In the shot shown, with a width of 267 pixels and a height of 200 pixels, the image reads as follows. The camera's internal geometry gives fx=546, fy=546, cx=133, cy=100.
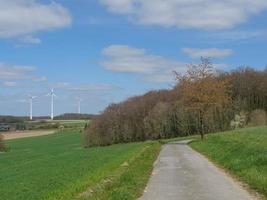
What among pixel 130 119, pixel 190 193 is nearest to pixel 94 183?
pixel 190 193

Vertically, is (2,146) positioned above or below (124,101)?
below

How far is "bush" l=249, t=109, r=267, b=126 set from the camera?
99519mm

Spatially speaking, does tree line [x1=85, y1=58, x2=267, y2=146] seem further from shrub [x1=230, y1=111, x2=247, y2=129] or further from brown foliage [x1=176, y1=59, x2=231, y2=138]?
brown foliage [x1=176, y1=59, x2=231, y2=138]

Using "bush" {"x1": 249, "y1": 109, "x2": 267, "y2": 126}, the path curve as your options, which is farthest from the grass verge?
"bush" {"x1": 249, "y1": 109, "x2": 267, "y2": 126}

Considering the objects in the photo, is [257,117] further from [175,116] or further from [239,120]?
[175,116]

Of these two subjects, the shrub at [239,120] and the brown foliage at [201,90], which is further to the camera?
the shrub at [239,120]

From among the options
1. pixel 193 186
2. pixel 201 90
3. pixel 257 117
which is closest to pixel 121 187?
pixel 193 186

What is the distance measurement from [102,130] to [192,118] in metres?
18.7

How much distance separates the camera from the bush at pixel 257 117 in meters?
99.5

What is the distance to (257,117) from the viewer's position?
102m

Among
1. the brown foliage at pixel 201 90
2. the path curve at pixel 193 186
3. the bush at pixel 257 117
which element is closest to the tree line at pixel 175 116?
the bush at pixel 257 117

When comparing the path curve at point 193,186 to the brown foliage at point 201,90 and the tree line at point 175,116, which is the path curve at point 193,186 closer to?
the brown foliage at point 201,90

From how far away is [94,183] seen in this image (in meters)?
19.8

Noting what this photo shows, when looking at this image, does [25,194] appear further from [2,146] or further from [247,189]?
[2,146]
